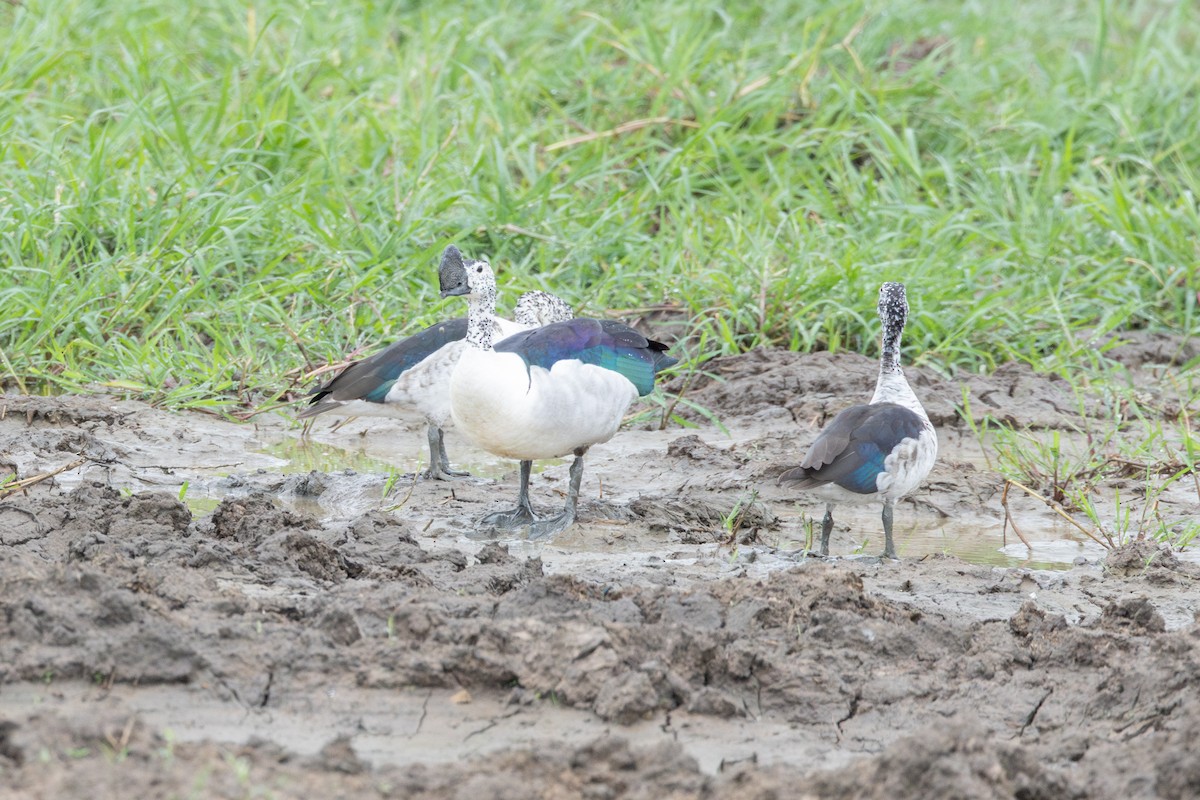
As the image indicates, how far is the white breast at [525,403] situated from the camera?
5758 mm

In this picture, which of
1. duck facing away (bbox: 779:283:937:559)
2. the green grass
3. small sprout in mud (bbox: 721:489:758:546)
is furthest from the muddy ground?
the green grass

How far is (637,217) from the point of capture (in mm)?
9047

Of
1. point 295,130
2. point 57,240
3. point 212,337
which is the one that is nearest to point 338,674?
point 212,337

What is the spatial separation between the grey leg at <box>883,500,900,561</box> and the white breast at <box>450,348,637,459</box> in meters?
1.13

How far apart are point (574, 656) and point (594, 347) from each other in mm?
2447

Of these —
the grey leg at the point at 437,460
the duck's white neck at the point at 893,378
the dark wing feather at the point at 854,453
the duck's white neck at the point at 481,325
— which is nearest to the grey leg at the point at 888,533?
the dark wing feather at the point at 854,453

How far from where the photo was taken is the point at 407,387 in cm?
674

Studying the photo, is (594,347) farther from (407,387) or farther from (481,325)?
(407,387)

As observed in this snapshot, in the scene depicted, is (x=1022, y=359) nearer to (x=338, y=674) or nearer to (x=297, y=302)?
(x=297, y=302)

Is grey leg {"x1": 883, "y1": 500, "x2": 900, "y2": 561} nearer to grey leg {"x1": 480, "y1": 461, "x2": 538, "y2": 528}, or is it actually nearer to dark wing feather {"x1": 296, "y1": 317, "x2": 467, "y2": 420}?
grey leg {"x1": 480, "y1": 461, "x2": 538, "y2": 528}

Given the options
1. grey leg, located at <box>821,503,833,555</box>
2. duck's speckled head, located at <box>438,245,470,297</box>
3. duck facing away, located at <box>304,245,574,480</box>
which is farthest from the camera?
duck facing away, located at <box>304,245,574,480</box>

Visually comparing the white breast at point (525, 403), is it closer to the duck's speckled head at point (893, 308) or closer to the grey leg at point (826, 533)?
the grey leg at point (826, 533)

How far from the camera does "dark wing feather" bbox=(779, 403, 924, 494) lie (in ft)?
18.3

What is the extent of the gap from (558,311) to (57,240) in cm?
277
